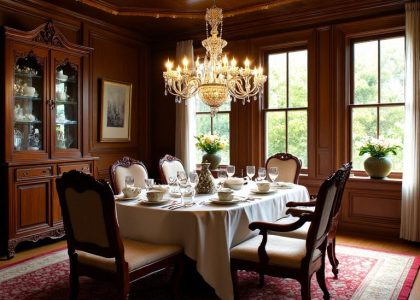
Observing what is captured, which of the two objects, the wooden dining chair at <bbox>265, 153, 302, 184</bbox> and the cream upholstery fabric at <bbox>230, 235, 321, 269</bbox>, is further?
the wooden dining chair at <bbox>265, 153, 302, 184</bbox>

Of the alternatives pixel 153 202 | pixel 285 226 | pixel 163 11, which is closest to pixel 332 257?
pixel 285 226

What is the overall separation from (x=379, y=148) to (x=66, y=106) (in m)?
3.62

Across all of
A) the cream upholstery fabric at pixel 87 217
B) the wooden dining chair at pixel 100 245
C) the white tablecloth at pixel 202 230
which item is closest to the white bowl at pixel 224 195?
the white tablecloth at pixel 202 230

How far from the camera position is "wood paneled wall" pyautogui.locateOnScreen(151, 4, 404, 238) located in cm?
445

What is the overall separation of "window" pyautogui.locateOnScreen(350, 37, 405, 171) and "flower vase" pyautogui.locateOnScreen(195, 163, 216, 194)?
2323 mm

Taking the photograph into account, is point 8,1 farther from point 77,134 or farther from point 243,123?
point 243,123

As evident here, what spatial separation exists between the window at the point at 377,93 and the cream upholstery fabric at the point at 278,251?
2499 millimetres

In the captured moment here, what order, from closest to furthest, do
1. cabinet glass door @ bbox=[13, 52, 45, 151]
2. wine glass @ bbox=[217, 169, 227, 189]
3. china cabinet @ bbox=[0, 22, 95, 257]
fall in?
wine glass @ bbox=[217, 169, 227, 189] → china cabinet @ bbox=[0, 22, 95, 257] → cabinet glass door @ bbox=[13, 52, 45, 151]

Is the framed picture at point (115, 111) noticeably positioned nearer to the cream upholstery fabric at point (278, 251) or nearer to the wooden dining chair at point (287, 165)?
the wooden dining chair at point (287, 165)

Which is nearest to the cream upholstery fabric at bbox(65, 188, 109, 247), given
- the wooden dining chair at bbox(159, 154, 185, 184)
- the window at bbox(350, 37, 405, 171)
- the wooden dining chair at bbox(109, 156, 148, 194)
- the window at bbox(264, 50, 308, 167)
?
the wooden dining chair at bbox(109, 156, 148, 194)

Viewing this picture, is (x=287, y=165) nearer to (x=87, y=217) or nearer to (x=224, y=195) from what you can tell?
(x=224, y=195)

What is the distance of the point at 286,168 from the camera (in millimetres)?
4148

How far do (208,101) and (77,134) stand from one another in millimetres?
1976

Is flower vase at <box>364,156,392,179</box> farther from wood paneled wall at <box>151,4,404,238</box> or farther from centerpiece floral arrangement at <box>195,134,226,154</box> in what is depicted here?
centerpiece floral arrangement at <box>195,134,226,154</box>
